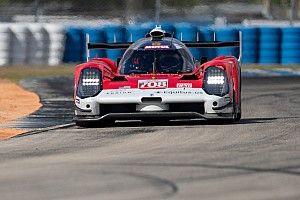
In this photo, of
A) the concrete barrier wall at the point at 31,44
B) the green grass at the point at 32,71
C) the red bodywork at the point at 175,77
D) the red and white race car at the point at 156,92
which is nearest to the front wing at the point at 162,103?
the red and white race car at the point at 156,92

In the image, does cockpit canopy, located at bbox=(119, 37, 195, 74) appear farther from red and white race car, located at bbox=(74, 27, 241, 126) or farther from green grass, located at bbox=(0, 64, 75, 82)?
green grass, located at bbox=(0, 64, 75, 82)

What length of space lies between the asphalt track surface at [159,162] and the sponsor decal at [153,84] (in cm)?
52

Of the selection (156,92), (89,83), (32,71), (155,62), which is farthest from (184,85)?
(32,71)

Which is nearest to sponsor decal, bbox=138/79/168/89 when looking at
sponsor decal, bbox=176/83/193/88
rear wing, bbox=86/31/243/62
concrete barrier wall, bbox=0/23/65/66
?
sponsor decal, bbox=176/83/193/88

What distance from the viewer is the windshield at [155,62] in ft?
50.1

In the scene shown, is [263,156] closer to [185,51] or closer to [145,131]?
[145,131]

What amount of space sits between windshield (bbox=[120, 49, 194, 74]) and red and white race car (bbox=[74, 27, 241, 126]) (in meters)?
0.01

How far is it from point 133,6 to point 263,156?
22025 millimetres

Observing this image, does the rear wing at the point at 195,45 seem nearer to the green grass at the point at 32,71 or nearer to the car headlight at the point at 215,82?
the car headlight at the point at 215,82

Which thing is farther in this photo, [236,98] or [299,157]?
[236,98]

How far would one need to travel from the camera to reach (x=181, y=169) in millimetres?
9680

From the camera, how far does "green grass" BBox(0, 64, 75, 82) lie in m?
29.3

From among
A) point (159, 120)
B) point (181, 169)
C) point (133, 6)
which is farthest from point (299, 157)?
point (133, 6)

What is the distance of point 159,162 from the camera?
10297 millimetres
